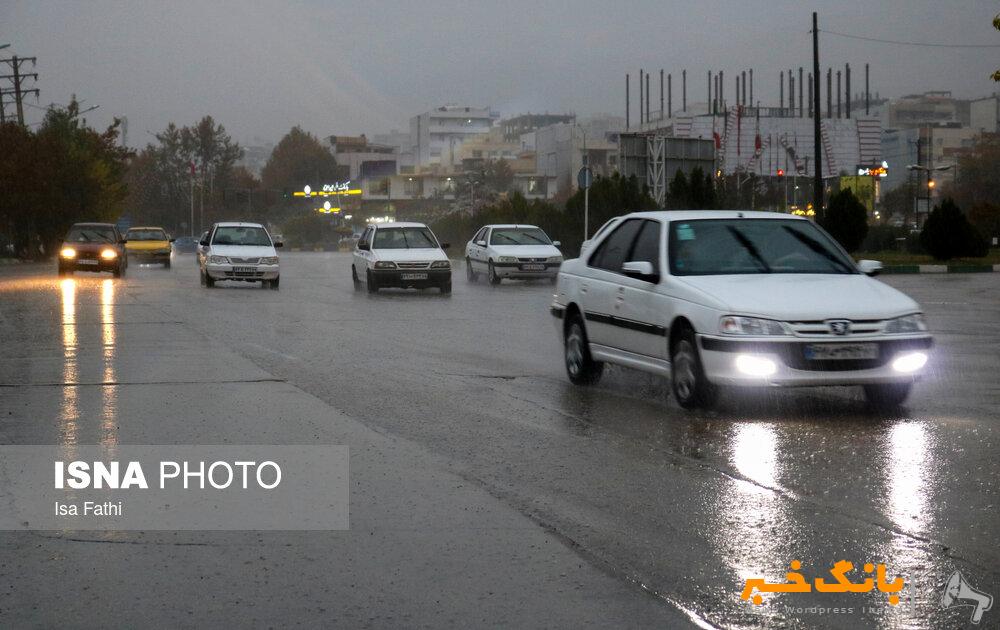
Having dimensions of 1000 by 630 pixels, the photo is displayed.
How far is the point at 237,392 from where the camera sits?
38.8ft

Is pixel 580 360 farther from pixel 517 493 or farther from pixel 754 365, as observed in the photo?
pixel 517 493

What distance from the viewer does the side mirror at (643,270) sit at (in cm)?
1119

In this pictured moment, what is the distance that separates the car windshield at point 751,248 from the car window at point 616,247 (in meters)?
0.61

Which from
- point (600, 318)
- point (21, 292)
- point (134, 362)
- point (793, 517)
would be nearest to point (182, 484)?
point (793, 517)

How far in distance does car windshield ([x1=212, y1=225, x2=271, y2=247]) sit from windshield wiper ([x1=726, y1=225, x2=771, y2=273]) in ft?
78.9

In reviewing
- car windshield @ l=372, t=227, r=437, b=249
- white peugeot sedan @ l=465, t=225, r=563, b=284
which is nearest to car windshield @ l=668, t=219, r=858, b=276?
car windshield @ l=372, t=227, r=437, b=249

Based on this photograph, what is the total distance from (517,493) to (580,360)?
5.16 m

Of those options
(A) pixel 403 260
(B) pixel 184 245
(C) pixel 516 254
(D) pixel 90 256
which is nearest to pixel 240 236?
(A) pixel 403 260

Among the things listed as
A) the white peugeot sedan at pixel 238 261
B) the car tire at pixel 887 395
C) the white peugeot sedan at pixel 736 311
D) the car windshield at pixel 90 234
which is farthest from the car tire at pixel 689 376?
the car windshield at pixel 90 234

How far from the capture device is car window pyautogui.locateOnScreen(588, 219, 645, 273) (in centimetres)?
1219

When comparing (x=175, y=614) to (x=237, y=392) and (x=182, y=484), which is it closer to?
(x=182, y=484)

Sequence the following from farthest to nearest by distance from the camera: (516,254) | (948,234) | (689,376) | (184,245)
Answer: (184,245) < (948,234) < (516,254) < (689,376)

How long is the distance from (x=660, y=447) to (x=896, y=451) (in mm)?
1461

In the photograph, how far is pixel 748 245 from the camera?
38.0 ft
